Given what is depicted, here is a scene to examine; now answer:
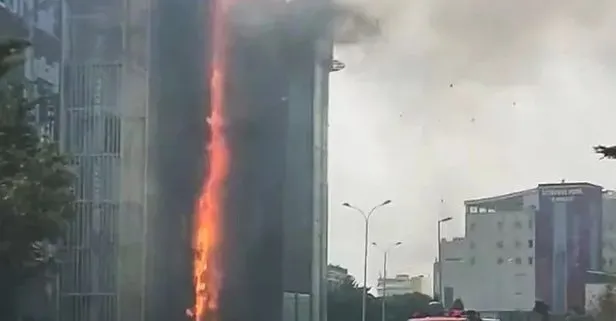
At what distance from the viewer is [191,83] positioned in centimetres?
2091

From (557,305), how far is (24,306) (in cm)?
2333

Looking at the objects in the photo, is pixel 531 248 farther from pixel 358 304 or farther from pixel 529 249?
Result: pixel 358 304

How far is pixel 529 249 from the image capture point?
129 ft

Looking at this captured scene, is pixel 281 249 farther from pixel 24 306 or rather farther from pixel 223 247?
pixel 24 306

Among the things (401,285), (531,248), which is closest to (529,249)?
(531,248)

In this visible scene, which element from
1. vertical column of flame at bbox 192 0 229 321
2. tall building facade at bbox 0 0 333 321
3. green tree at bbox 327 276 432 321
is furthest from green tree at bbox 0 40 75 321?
green tree at bbox 327 276 432 321

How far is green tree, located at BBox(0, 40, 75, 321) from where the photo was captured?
2025cm

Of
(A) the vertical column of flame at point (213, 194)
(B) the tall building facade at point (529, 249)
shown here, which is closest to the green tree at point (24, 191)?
(A) the vertical column of flame at point (213, 194)

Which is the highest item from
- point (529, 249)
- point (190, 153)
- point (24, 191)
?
point (190, 153)

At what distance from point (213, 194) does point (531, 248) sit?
20753 mm

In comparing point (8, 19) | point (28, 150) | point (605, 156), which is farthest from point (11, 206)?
point (605, 156)

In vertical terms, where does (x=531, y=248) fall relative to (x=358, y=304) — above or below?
above

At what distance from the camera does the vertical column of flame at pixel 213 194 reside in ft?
68.5

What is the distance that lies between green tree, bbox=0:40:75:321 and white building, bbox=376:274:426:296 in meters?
13.1
